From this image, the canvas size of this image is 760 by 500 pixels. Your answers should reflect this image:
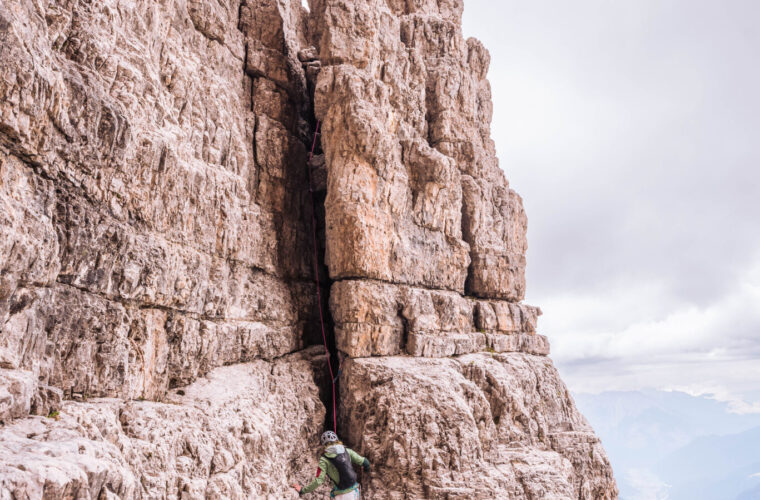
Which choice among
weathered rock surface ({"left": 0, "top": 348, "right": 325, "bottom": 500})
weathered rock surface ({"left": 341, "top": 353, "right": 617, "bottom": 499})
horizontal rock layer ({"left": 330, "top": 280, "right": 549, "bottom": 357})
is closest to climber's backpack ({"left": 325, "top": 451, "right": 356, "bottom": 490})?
weathered rock surface ({"left": 0, "top": 348, "right": 325, "bottom": 500})

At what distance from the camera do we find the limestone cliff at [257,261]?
8719 millimetres

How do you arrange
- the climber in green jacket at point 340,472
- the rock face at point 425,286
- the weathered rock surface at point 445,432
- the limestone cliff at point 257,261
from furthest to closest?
the rock face at point 425,286 → the weathered rock surface at point 445,432 → the climber in green jacket at point 340,472 → the limestone cliff at point 257,261

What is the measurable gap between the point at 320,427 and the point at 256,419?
4.40m

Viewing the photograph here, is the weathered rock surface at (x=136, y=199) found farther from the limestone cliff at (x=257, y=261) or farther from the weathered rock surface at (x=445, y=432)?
the weathered rock surface at (x=445, y=432)

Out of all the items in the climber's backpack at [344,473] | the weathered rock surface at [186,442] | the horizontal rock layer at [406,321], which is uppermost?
the horizontal rock layer at [406,321]

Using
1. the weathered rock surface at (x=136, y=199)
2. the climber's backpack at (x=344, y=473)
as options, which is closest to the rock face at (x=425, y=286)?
the climber's backpack at (x=344, y=473)

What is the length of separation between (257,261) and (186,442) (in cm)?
789

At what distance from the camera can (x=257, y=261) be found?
17531 mm

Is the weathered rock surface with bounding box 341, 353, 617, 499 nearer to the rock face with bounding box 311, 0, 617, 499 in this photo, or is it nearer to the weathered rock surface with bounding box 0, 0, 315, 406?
the rock face with bounding box 311, 0, 617, 499

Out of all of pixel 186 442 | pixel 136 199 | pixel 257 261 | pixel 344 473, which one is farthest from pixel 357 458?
pixel 136 199

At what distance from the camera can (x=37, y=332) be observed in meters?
8.86

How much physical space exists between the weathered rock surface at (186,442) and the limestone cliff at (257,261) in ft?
0.18

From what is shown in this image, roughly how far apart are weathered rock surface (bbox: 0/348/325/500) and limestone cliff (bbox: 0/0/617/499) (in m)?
0.06

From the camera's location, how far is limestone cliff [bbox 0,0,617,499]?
872 cm
